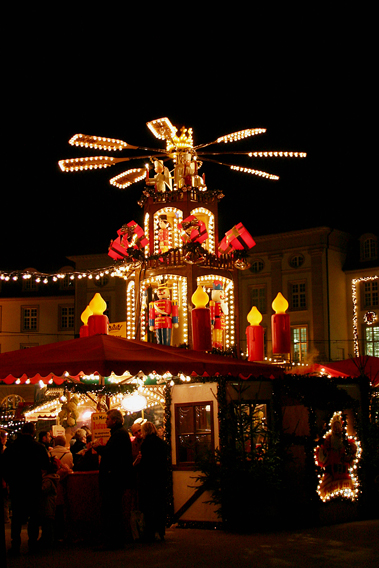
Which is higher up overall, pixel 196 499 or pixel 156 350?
pixel 156 350

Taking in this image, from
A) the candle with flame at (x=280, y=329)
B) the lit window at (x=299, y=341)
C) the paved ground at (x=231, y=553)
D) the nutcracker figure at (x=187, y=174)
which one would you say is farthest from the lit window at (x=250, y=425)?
the lit window at (x=299, y=341)

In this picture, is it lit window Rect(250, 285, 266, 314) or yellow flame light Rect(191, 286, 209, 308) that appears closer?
yellow flame light Rect(191, 286, 209, 308)

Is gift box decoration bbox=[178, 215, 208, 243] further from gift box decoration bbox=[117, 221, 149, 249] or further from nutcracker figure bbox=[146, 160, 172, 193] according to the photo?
nutcracker figure bbox=[146, 160, 172, 193]

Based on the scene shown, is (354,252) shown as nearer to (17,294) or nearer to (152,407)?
(17,294)

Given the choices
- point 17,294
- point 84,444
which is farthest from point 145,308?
point 17,294

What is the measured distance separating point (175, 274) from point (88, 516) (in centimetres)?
554

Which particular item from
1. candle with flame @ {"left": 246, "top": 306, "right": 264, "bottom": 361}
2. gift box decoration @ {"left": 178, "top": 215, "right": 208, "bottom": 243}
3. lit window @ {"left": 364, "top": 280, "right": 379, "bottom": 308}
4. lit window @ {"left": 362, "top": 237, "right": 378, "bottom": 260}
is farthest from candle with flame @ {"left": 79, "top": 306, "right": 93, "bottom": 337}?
lit window @ {"left": 362, "top": 237, "right": 378, "bottom": 260}

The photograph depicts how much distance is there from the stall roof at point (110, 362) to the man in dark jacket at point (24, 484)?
1.15 m

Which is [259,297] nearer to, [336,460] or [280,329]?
[280,329]

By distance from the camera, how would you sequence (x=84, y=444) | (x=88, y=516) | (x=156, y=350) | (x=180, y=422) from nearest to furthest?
(x=88, y=516)
(x=156, y=350)
(x=180, y=422)
(x=84, y=444)

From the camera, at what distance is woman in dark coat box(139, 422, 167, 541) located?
906 cm

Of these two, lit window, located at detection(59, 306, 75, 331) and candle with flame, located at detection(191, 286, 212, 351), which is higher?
lit window, located at detection(59, 306, 75, 331)

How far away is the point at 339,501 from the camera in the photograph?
1167cm

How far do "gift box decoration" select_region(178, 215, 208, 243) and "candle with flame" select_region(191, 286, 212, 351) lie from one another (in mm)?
1786
